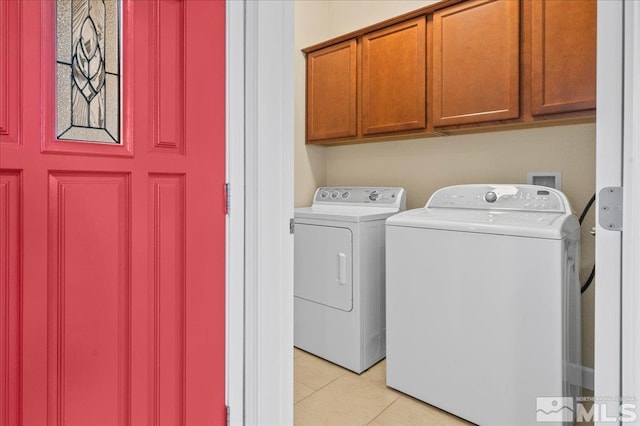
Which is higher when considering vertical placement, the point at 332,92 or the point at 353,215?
the point at 332,92

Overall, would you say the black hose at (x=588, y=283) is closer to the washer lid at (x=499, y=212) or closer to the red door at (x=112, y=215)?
the washer lid at (x=499, y=212)

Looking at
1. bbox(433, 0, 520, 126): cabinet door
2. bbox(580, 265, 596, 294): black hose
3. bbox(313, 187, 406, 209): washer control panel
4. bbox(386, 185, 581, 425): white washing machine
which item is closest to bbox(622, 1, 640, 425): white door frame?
bbox(386, 185, 581, 425): white washing machine

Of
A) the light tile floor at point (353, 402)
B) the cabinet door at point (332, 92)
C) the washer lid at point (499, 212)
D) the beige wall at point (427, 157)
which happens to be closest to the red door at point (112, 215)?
the light tile floor at point (353, 402)

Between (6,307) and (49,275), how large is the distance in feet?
0.30

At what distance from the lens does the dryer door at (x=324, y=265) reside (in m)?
2.22

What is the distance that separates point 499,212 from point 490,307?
592 millimetres

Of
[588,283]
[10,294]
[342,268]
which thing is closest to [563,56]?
[588,283]

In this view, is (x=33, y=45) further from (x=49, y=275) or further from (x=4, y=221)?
(x=49, y=275)

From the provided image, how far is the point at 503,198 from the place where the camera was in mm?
2035

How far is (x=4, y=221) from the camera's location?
30.7 inches

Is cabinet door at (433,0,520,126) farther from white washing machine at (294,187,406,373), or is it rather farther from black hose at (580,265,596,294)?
black hose at (580,265,596,294)

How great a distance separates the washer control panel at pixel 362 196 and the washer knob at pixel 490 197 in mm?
605

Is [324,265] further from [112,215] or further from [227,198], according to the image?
[112,215]

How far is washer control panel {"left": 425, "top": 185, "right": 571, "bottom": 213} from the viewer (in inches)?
74.4
